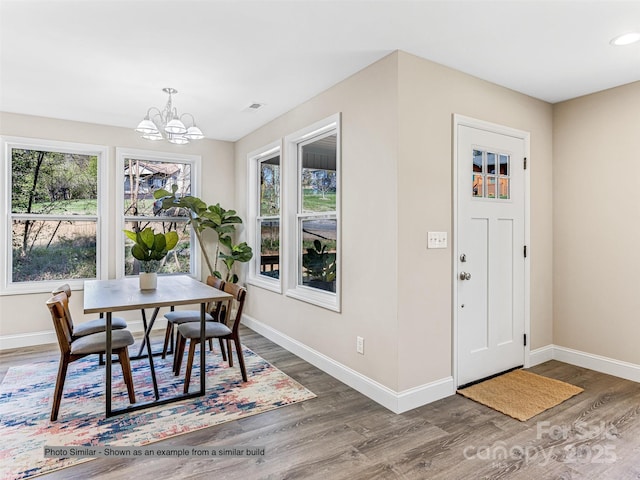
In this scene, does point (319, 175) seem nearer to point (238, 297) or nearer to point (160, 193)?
point (238, 297)

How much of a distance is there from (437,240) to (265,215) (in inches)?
101

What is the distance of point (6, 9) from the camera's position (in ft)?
7.13

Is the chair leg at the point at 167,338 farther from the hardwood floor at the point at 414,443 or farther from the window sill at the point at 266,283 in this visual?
the hardwood floor at the point at 414,443

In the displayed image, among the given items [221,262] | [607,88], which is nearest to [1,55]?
[221,262]

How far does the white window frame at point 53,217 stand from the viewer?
413 cm

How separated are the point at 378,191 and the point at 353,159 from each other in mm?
435

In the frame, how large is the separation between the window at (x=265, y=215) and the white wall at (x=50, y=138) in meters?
0.73

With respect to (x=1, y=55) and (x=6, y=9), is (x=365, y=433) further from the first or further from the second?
(x=1, y=55)

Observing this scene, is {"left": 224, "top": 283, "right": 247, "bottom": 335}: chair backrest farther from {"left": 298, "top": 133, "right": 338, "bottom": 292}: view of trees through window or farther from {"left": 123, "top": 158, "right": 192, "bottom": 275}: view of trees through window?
{"left": 123, "top": 158, "right": 192, "bottom": 275}: view of trees through window

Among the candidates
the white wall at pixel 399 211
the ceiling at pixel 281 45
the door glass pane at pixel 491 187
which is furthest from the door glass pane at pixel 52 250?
the door glass pane at pixel 491 187

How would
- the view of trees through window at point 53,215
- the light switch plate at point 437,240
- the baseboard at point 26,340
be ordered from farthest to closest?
1. the view of trees through window at point 53,215
2. the baseboard at point 26,340
3. the light switch plate at point 437,240

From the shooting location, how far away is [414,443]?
2.27 meters

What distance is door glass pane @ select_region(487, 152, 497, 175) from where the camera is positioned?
3.22 m

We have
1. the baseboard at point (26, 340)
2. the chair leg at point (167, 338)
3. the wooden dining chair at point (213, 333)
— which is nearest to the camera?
the wooden dining chair at point (213, 333)
